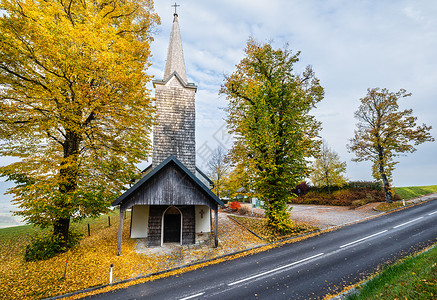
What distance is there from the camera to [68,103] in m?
8.91

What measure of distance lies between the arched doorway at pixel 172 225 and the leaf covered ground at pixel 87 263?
4.70 feet

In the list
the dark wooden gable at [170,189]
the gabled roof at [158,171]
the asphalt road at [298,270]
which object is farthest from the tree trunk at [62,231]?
the asphalt road at [298,270]

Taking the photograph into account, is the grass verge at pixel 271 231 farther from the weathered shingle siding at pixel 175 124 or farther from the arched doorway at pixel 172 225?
the weathered shingle siding at pixel 175 124

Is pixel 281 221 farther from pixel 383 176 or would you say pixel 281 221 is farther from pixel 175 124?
pixel 383 176

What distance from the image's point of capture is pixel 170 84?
50.6ft

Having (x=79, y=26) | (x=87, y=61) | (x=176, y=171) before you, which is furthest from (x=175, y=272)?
(x=79, y=26)

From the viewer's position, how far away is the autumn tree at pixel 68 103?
8094 mm

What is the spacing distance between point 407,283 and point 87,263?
509 inches

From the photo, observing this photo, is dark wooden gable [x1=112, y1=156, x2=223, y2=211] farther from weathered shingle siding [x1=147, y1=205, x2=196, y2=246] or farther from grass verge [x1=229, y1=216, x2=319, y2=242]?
grass verge [x1=229, y1=216, x2=319, y2=242]

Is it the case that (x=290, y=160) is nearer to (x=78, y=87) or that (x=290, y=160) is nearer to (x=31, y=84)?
(x=78, y=87)

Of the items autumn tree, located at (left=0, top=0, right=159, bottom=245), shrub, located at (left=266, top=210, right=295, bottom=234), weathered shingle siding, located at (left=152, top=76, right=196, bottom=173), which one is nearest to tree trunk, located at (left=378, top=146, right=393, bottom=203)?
shrub, located at (left=266, top=210, right=295, bottom=234)

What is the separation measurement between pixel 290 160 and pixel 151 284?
11171 millimetres

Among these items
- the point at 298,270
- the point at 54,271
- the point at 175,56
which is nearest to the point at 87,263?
the point at 54,271

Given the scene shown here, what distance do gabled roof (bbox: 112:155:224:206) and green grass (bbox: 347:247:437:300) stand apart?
7673 mm
